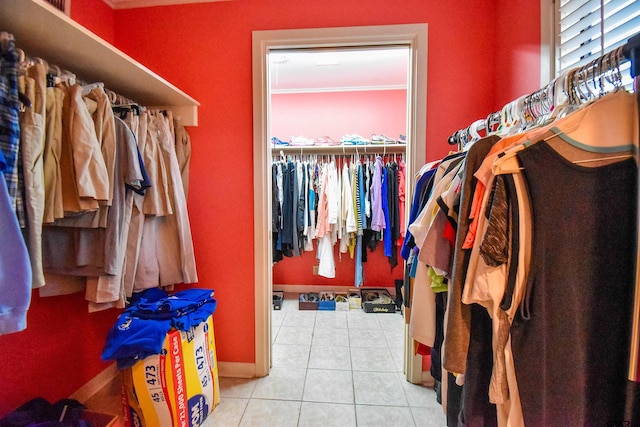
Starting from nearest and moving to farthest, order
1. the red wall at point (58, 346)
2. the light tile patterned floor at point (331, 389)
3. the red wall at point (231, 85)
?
the red wall at point (58, 346)
the light tile patterned floor at point (331, 389)
the red wall at point (231, 85)

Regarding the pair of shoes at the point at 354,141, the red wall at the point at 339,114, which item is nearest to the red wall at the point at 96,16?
the red wall at the point at 339,114

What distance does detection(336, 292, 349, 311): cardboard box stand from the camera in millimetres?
2840

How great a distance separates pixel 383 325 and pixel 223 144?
6.92ft

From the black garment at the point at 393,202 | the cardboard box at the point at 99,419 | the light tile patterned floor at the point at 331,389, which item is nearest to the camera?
the cardboard box at the point at 99,419

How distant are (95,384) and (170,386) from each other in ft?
2.77

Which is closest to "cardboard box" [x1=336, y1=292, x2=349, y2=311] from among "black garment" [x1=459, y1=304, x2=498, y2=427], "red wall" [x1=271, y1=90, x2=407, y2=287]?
"red wall" [x1=271, y1=90, x2=407, y2=287]

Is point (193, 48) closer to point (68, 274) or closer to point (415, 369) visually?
point (68, 274)

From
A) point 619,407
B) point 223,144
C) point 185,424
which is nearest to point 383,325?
point 185,424

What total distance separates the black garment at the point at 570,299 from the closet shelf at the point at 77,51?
4.93 feet

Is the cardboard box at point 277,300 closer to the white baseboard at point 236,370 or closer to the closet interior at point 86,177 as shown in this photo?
the white baseboard at point 236,370

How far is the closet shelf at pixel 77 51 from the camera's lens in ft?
2.76

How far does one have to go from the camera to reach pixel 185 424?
1221mm

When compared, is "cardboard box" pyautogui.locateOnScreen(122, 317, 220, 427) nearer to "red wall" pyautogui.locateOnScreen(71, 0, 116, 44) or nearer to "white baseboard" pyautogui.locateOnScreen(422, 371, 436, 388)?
"white baseboard" pyautogui.locateOnScreen(422, 371, 436, 388)

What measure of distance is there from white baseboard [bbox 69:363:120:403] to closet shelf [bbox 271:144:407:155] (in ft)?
7.17
